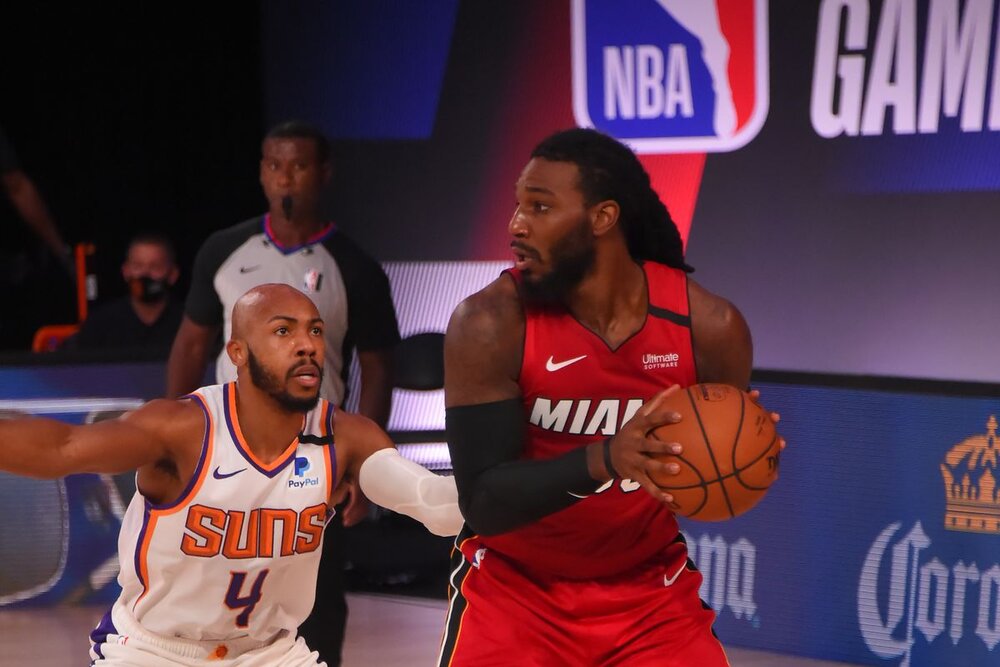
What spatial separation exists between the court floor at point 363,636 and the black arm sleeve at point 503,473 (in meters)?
3.10

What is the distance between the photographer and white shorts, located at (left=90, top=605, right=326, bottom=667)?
3951 millimetres

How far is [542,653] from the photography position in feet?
11.4

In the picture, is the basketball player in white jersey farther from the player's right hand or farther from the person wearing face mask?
the person wearing face mask

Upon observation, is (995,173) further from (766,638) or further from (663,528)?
(663,528)

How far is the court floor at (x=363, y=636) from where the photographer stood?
6.30 meters

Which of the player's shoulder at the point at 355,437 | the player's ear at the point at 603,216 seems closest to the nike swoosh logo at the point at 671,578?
the player's ear at the point at 603,216

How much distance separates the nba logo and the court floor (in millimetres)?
2576

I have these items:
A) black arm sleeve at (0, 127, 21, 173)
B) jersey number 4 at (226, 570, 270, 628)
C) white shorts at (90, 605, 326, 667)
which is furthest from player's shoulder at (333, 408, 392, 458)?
black arm sleeve at (0, 127, 21, 173)

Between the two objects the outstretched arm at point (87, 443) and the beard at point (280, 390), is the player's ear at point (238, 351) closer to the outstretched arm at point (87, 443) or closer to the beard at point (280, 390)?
the beard at point (280, 390)

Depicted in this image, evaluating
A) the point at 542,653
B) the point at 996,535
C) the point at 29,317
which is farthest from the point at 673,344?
the point at 29,317

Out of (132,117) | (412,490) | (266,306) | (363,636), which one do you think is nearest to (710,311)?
(412,490)

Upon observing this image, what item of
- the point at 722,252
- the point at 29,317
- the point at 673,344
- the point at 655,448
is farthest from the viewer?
the point at 29,317

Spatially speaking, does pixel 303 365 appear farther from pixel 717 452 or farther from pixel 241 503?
pixel 717 452

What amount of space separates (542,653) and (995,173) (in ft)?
13.8
